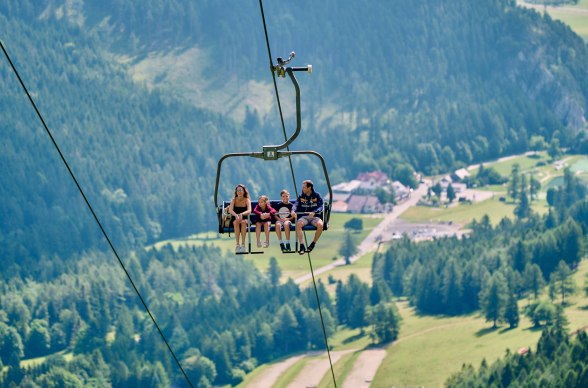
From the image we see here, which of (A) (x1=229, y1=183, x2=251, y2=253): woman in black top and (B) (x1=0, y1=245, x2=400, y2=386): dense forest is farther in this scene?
(B) (x1=0, y1=245, x2=400, y2=386): dense forest

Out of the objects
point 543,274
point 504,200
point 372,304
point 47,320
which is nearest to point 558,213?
point 504,200

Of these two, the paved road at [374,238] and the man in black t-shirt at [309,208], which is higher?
the man in black t-shirt at [309,208]

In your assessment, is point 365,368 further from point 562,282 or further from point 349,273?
point 349,273

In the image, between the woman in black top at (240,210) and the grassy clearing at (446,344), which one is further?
the grassy clearing at (446,344)

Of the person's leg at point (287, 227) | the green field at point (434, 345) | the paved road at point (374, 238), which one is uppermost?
the person's leg at point (287, 227)

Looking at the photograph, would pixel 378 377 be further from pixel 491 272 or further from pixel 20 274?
pixel 20 274

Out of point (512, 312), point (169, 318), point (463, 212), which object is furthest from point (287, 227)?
point (463, 212)

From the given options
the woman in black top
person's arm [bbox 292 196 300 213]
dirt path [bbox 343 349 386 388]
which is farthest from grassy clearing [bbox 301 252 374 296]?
the woman in black top

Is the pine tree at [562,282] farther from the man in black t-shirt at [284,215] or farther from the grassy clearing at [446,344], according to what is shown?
the man in black t-shirt at [284,215]

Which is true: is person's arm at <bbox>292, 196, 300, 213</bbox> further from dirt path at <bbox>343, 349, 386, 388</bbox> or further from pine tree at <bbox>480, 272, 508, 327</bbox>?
pine tree at <bbox>480, 272, 508, 327</bbox>

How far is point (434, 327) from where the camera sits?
5507 inches

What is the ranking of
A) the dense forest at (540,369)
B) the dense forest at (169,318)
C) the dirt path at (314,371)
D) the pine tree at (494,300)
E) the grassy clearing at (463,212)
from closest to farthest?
the dense forest at (540,369), the dirt path at (314,371), the dense forest at (169,318), the pine tree at (494,300), the grassy clearing at (463,212)

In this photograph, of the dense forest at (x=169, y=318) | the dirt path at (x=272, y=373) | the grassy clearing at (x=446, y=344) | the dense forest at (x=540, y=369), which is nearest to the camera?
the dense forest at (x=540, y=369)

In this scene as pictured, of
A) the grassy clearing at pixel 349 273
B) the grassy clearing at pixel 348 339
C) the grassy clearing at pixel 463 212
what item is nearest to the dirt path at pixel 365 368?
the grassy clearing at pixel 348 339
